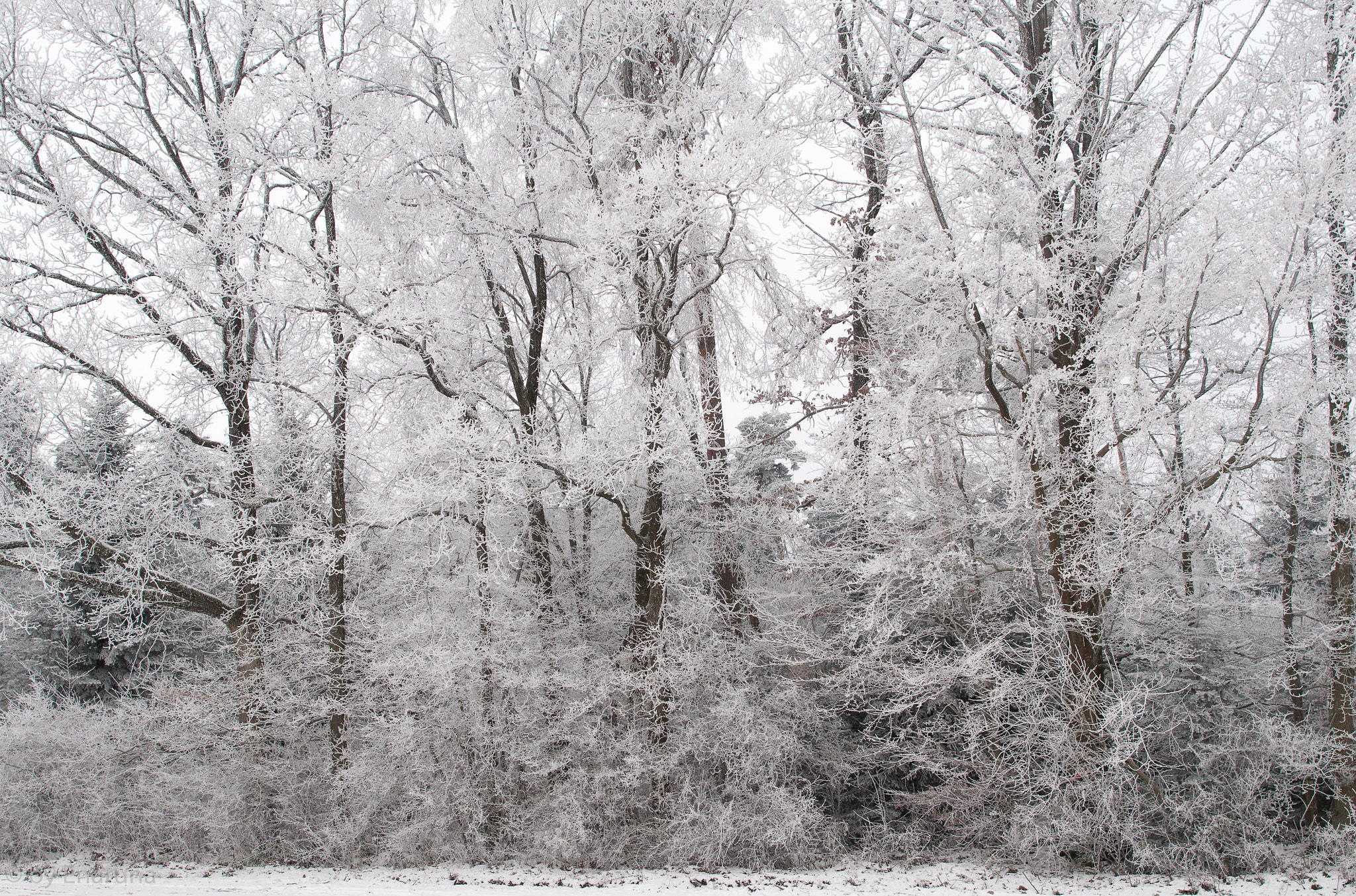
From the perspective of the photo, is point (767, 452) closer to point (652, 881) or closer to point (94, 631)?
point (652, 881)

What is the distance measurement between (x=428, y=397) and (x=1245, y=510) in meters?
9.76

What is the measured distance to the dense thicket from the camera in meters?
8.01

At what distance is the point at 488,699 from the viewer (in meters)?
9.62

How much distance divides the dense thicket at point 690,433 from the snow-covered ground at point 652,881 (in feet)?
1.26

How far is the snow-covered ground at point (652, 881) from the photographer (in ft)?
23.7

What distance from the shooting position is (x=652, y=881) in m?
8.02

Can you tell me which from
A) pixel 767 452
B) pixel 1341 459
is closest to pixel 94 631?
pixel 767 452

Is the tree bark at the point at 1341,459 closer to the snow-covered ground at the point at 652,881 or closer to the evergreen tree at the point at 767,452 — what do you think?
the snow-covered ground at the point at 652,881

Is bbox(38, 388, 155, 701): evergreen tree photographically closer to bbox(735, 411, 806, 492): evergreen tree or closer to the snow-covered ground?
the snow-covered ground

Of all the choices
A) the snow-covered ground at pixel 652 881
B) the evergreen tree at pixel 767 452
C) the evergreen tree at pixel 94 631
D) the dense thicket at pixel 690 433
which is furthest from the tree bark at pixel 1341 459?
the evergreen tree at pixel 94 631

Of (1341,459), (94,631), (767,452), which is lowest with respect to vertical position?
(94,631)

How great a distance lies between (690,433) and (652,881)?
15.2ft

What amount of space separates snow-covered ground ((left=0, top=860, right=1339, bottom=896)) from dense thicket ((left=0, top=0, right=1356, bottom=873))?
384mm

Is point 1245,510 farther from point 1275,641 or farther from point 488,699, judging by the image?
point 488,699
